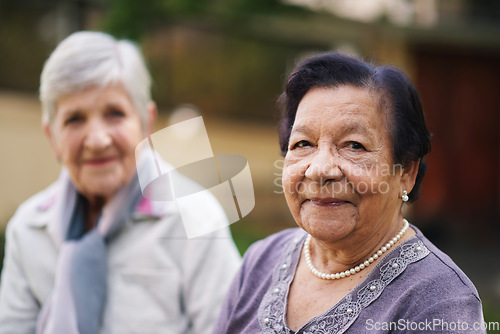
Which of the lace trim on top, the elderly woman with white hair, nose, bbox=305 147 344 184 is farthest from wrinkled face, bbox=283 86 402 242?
the elderly woman with white hair

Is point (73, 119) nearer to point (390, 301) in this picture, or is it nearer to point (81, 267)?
point (81, 267)

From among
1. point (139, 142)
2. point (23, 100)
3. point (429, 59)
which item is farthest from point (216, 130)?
point (139, 142)

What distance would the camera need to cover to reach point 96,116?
89.6 inches

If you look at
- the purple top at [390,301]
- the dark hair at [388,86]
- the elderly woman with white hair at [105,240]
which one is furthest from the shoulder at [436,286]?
the elderly woman with white hair at [105,240]

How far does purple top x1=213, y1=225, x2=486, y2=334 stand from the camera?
1.32m

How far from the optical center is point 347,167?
1.46m

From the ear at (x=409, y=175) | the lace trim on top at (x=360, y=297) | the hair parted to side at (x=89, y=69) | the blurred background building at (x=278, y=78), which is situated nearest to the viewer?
the lace trim on top at (x=360, y=297)

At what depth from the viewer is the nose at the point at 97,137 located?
225 centimetres

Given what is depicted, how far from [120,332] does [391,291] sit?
1226mm

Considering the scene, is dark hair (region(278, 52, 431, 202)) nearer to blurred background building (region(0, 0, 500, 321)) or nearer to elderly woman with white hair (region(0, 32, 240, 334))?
elderly woman with white hair (region(0, 32, 240, 334))

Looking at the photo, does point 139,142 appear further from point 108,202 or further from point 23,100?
point 23,100

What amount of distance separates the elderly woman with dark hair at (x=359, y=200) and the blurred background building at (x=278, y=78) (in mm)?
3765

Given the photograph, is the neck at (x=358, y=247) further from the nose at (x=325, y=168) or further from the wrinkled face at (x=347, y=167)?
the nose at (x=325, y=168)

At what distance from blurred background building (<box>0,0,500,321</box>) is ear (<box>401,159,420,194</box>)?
3.79 m
